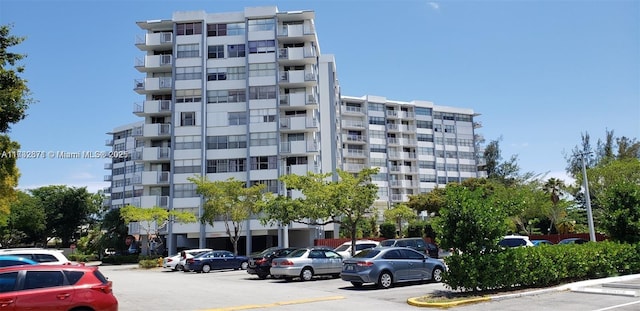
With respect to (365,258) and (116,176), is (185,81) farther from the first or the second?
(116,176)

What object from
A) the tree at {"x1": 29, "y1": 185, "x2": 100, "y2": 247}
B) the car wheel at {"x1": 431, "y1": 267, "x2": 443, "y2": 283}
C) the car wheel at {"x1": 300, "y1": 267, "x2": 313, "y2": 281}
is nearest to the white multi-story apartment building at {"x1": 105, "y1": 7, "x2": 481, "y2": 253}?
the car wheel at {"x1": 300, "y1": 267, "x2": 313, "y2": 281}

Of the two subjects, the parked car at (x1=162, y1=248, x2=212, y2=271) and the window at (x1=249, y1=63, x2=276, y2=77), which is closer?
the parked car at (x1=162, y1=248, x2=212, y2=271)

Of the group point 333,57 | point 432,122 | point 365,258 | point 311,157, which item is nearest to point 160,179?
point 311,157

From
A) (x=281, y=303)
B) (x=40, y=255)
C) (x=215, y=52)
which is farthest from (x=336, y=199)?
(x=215, y=52)

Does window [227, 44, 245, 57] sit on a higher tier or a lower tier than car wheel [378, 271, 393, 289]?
higher

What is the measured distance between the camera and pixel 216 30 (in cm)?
5406

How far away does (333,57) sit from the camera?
62688 mm

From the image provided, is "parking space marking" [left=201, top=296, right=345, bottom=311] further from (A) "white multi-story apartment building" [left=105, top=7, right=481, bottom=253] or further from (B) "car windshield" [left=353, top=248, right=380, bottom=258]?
(A) "white multi-story apartment building" [left=105, top=7, right=481, bottom=253]

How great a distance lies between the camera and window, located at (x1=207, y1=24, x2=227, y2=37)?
53906mm

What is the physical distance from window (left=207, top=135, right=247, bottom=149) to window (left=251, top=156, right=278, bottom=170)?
7.66 feet

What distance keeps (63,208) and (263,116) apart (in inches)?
1937

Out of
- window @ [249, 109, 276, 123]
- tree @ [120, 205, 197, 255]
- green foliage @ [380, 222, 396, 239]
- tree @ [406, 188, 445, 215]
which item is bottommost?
green foliage @ [380, 222, 396, 239]

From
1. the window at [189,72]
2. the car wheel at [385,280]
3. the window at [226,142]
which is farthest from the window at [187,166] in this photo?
the car wheel at [385,280]

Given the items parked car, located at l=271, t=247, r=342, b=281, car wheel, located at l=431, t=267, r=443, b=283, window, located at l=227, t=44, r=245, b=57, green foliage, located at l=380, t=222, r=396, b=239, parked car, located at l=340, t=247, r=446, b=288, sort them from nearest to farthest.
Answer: parked car, located at l=340, t=247, r=446, b=288 < car wheel, located at l=431, t=267, r=443, b=283 < parked car, located at l=271, t=247, r=342, b=281 < window, located at l=227, t=44, r=245, b=57 < green foliage, located at l=380, t=222, r=396, b=239
